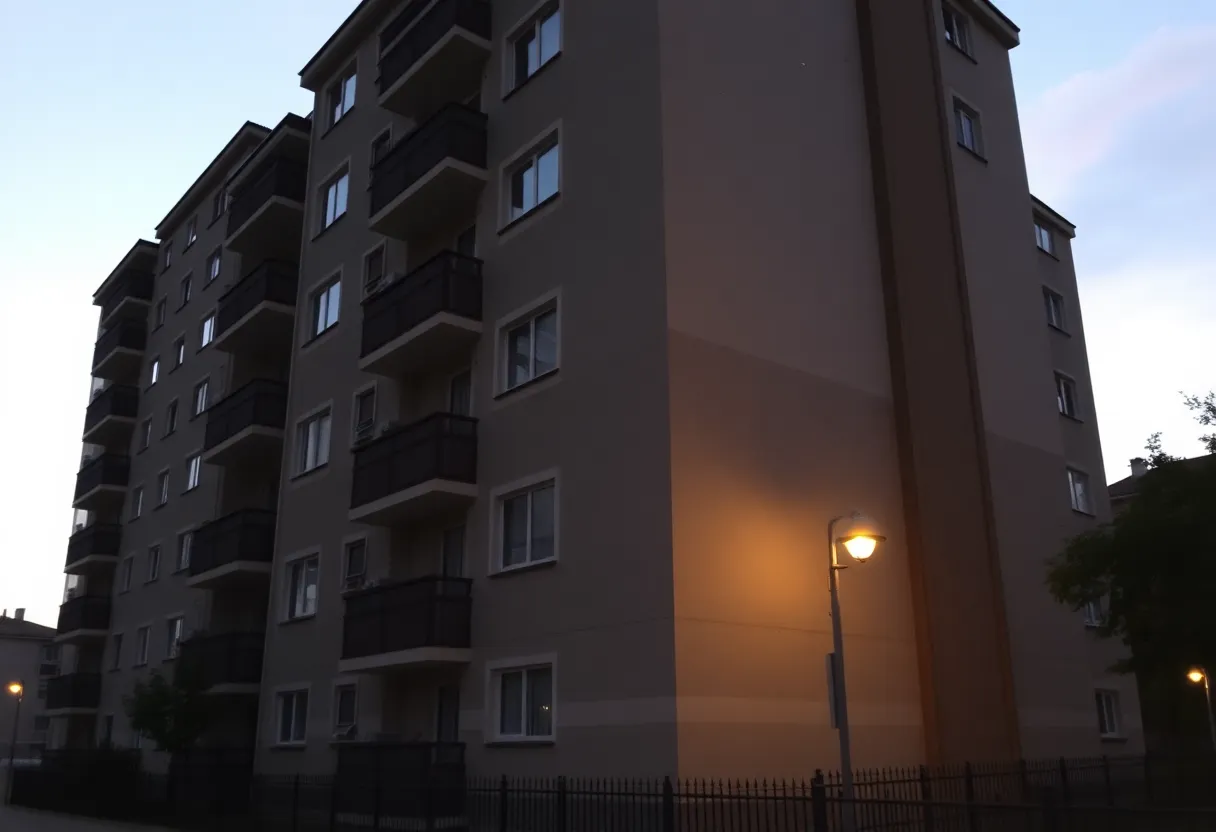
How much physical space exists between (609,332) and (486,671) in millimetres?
5837

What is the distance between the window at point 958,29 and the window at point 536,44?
10858 millimetres

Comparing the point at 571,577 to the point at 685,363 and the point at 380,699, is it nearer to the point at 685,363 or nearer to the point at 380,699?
the point at 685,363

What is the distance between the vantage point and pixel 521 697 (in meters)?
17.2

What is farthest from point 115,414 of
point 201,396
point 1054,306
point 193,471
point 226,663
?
point 1054,306


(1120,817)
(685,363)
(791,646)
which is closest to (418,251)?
(685,363)

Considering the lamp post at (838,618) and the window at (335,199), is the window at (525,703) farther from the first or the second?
the window at (335,199)

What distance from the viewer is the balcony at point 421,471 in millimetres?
18781

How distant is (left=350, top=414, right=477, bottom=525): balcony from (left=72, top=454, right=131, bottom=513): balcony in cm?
2160

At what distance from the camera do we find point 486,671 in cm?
1764

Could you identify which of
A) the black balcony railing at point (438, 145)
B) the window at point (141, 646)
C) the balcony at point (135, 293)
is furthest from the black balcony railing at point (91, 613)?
the black balcony railing at point (438, 145)

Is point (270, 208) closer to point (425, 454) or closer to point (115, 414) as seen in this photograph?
point (425, 454)

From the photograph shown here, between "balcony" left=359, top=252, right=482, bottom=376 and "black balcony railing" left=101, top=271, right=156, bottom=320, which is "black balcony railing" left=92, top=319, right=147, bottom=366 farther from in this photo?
"balcony" left=359, top=252, right=482, bottom=376

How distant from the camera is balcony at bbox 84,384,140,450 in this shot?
39406 mm

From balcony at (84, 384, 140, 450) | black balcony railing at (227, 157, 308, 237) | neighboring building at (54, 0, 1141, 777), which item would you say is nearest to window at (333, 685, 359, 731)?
neighboring building at (54, 0, 1141, 777)
